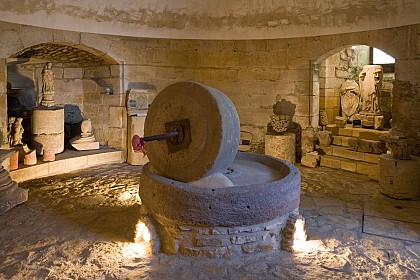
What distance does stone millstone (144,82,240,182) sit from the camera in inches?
138

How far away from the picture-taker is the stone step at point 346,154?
6.82 metres

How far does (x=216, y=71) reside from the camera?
8.04 m

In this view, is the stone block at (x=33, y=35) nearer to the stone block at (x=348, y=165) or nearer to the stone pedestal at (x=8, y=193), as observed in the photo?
the stone pedestal at (x=8, y=193)

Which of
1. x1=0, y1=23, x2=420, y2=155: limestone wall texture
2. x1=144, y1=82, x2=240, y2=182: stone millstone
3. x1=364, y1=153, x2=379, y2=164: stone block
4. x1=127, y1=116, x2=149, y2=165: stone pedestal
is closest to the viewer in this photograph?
x1=144, y1=82, x2=240, y2=182: stone millstone

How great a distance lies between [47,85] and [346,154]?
5.82m

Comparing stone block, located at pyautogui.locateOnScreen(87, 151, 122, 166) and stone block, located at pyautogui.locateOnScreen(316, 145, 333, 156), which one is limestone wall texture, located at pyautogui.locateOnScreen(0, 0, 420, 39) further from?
stone block, located at pyautogui.locateOnScreen(87, 151, 122, 166)

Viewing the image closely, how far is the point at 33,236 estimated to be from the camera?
13.2 ft

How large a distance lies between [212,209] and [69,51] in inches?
211

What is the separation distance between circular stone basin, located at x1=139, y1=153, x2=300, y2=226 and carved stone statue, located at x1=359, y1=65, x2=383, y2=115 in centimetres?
468

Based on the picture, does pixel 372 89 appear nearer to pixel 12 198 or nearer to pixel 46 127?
pixel 46 127

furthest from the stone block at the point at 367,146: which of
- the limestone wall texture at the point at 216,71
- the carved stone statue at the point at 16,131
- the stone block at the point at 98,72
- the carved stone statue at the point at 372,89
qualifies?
the carved stone statue at the point at 16,131

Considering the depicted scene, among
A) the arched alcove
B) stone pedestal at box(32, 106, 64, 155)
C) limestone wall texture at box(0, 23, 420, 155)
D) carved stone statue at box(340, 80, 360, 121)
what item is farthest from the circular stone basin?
carved stone statue at box(340, 80, 360, 121)

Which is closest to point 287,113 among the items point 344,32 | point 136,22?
point 344,32

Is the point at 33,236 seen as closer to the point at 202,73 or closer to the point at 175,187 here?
the point at 175,187
